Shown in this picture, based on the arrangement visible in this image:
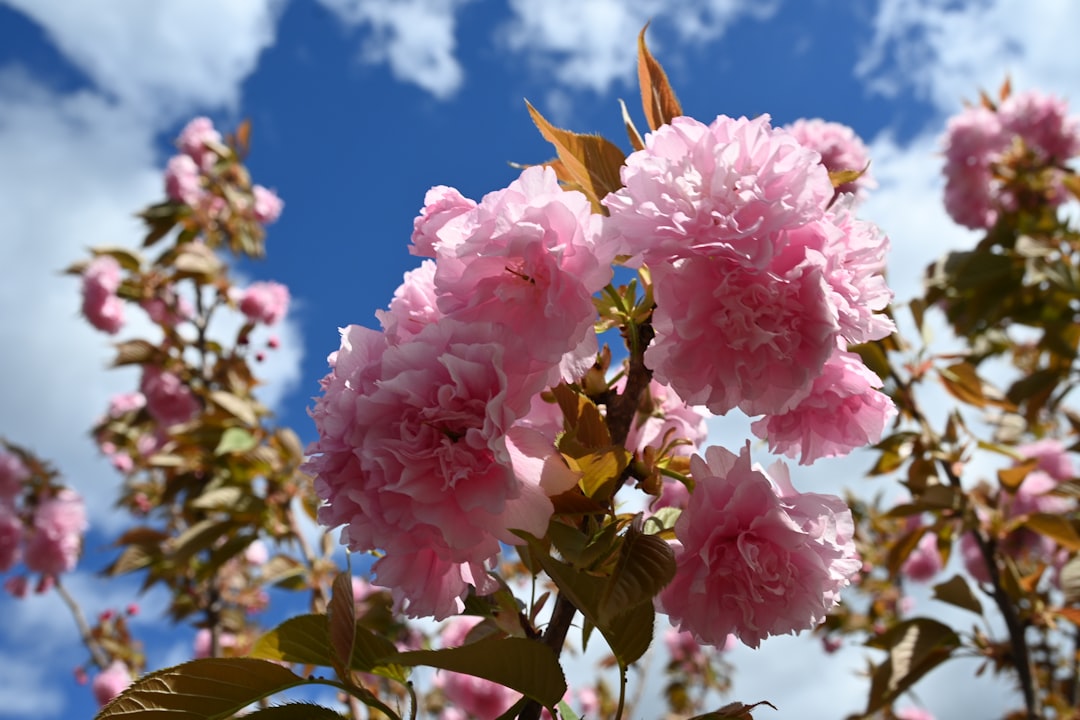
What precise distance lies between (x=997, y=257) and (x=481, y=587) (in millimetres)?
2469

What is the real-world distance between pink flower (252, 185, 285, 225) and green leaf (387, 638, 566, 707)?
12.9ft

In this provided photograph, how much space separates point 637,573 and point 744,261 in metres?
0.26

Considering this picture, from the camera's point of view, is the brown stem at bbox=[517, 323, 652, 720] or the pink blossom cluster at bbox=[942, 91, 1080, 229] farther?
the pink blossom cluster at bbox=[942, 91, 1080, 229]

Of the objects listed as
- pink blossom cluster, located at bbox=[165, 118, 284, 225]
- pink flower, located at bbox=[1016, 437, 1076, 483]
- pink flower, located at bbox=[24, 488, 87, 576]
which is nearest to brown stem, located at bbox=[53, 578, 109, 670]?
pink flower, located at bbox=[24, 488, 87, 576]

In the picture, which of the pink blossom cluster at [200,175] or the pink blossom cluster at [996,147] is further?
the pink blossom cluster at [200,175]

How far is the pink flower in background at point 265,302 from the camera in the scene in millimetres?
3701

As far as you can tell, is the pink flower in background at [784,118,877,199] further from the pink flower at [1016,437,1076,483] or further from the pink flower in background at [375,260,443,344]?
the pink flower in background at [375,260,443,344]

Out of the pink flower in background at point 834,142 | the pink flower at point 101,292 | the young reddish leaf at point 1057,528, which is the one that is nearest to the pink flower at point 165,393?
the pink flower at point 101,292

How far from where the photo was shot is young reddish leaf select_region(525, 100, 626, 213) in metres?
0.82

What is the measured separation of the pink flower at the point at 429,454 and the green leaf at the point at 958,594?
1575mm

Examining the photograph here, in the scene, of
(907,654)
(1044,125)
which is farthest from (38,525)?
(1044,125)

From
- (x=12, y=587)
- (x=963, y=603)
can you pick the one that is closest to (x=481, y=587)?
(x=963, y=603)

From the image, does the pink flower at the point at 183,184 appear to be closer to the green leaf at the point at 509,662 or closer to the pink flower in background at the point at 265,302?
the pink flower in background at the point at 265,302

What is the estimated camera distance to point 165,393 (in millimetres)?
3461
